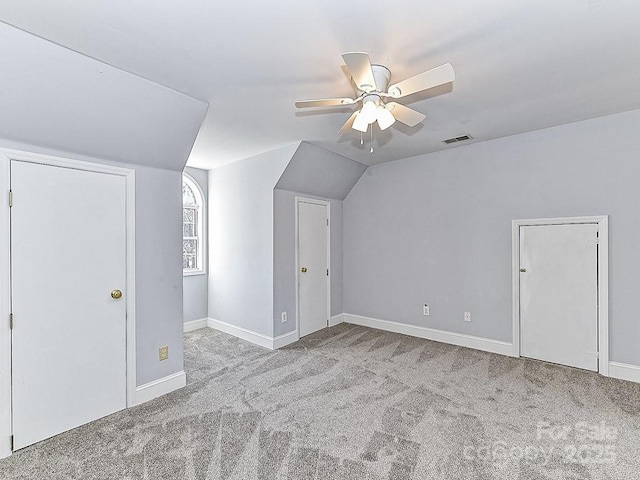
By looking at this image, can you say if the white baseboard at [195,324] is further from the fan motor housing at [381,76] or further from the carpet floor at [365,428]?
the fan motor housing at [381,76]

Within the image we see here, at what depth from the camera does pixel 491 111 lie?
2928 millimetres

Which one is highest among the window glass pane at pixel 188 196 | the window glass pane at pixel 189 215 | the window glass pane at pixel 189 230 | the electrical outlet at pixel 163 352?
the window glass pane at pixel 188 196

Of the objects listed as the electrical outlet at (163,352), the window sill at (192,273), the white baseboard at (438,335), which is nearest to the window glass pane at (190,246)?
the window sill at (192,273)

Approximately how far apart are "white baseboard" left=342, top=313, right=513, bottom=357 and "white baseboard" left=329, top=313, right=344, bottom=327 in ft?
0.17

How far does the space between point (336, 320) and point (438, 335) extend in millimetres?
1544

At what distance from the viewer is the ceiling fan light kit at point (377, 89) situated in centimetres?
165

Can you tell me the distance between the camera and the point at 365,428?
7.59 ft

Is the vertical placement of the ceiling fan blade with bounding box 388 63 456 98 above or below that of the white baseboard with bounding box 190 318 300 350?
above

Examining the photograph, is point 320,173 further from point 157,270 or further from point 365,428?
point 365,428

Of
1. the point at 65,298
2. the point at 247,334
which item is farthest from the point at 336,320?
the point at 65,298

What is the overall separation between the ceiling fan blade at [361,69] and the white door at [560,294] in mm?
2761

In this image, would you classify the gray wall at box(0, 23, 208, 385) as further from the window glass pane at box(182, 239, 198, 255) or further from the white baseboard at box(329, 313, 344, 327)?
the white baseboard at box(329, 313, 344, 327)

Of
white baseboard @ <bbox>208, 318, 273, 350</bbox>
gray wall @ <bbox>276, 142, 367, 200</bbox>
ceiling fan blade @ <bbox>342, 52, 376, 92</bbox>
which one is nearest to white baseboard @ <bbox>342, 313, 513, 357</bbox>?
white baseboard @ <bbox>208, 318, 273, 350</bbox>

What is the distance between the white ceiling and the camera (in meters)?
1.59
